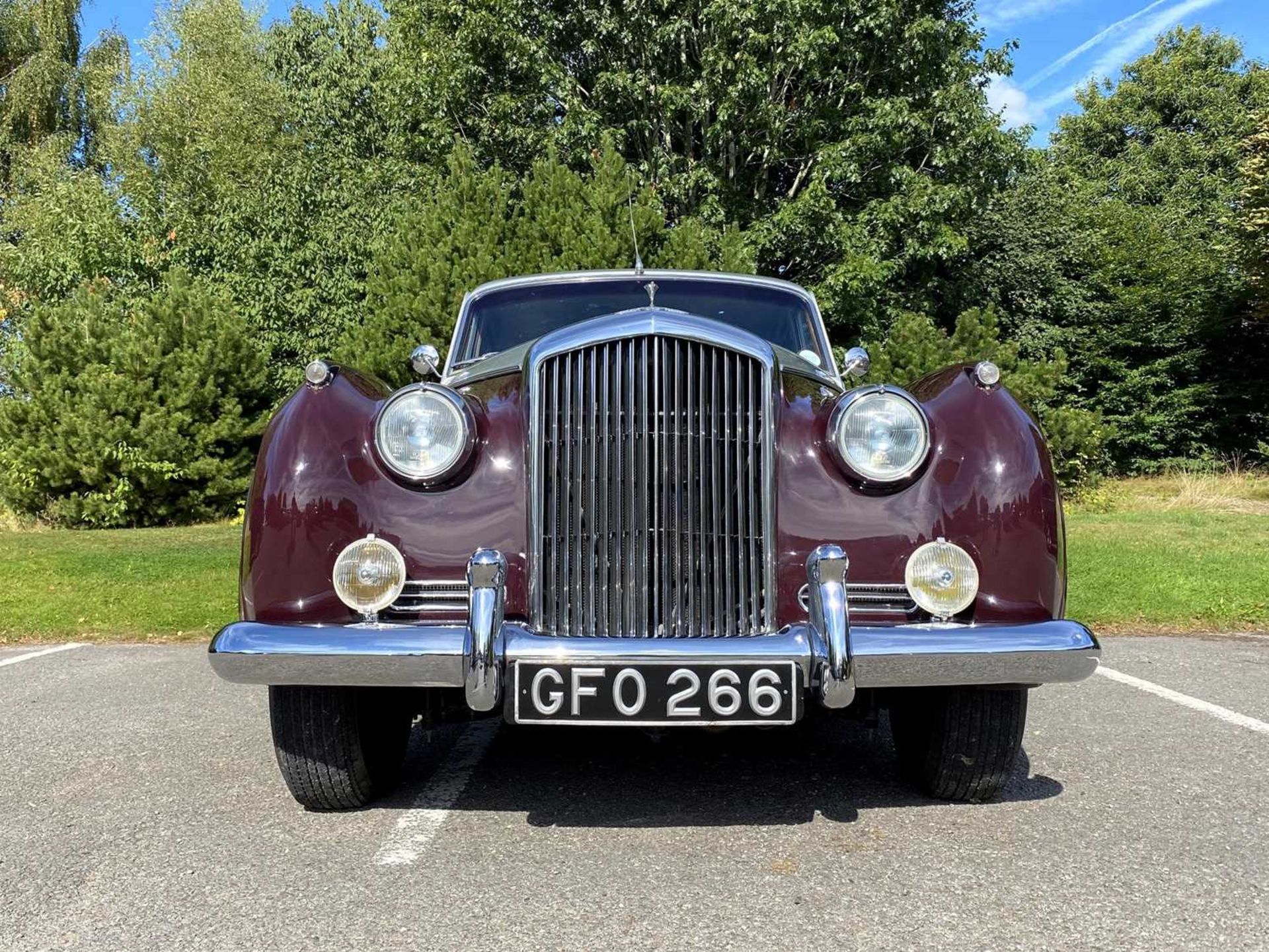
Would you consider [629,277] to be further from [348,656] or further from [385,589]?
[348,656]

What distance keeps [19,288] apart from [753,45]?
14562 mm

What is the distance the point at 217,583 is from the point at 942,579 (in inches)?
273

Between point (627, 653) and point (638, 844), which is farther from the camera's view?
point (638, 844)

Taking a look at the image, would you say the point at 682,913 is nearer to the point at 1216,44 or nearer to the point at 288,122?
the point at 288,122

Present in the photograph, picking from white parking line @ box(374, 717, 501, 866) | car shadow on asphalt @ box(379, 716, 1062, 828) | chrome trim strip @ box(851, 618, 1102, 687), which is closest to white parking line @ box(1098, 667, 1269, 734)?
car shadow on asphalt @ box(379, 716, 1062, 828)

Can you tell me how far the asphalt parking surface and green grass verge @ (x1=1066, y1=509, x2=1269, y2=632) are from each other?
3.10 meters

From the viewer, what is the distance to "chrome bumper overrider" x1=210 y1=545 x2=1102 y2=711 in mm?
2406

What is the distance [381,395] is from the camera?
3186mm

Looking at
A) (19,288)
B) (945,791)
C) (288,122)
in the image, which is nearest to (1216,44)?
(288,122)

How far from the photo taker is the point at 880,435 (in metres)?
2.80

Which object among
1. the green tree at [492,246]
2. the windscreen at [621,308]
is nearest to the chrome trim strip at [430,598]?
the windscreen at [621,308]

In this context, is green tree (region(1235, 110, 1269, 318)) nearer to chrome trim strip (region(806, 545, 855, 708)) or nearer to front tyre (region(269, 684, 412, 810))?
chrome trim strip (region(806, 545, 855, 708))

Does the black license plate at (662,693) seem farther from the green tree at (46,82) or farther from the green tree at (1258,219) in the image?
the green tree at (46,82)

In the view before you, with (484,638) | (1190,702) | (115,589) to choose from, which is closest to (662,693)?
(484,638)
